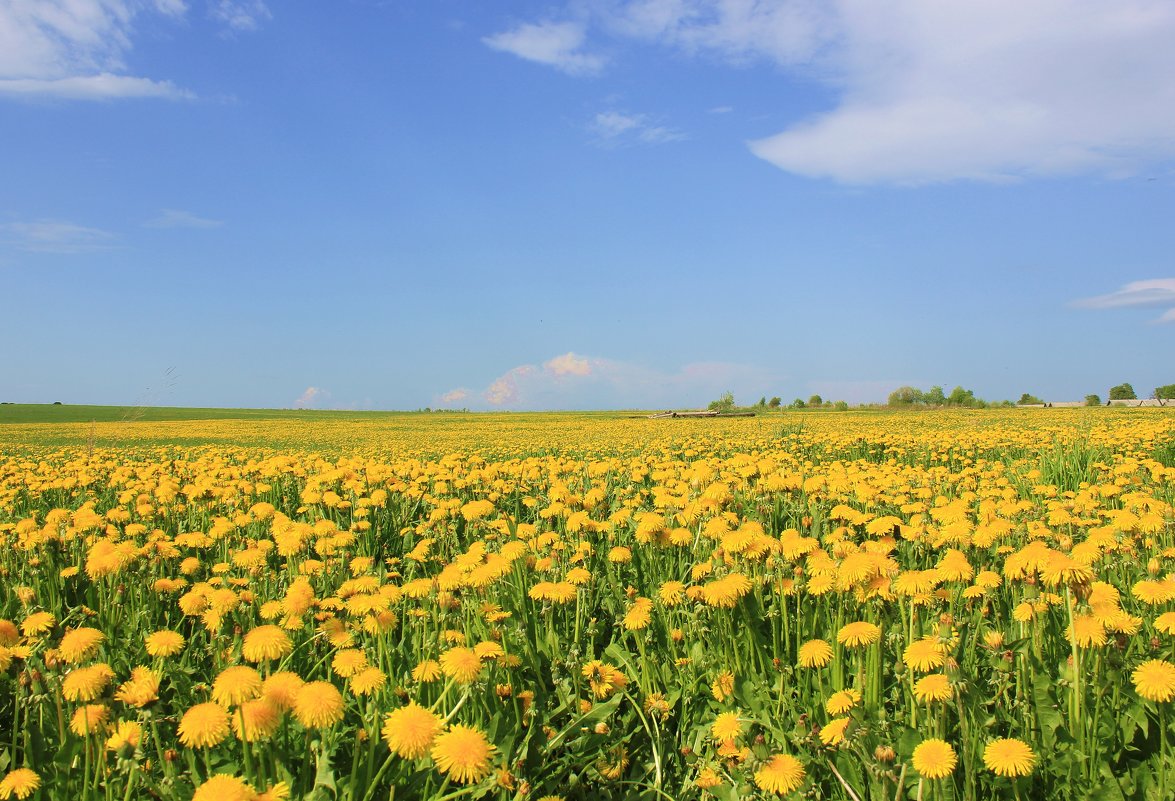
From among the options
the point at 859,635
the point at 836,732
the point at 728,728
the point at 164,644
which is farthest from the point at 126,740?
the point at 859,635

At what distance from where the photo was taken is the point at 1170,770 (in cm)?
229

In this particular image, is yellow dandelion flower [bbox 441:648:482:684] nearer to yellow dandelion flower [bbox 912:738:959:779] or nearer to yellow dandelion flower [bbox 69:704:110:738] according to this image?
yellow dandelion flower [bbox 69:704:110:738]

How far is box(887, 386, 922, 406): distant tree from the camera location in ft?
251

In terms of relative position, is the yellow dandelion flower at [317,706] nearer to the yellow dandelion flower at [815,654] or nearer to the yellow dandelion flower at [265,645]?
the yellow dandelion flower at [265,645]

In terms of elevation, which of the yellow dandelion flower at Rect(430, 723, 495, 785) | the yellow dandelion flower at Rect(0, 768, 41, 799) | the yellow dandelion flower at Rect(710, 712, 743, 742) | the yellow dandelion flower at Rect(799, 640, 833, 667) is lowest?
the yellow dandelion flower at Rect(710, 712, 743, 742)

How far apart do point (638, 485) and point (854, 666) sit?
434 centimetres

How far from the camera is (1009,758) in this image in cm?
202

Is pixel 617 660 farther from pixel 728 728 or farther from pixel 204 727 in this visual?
pixel 204 727

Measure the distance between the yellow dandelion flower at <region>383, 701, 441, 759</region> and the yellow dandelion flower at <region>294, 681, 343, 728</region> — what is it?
6.9 inches

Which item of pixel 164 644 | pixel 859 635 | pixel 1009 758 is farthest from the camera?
pixel 164 644

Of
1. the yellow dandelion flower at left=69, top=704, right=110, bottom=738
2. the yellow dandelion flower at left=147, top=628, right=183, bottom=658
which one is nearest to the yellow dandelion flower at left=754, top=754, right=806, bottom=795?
the yellow dandelion flower at left=69, top=704, right=110, bottom=738

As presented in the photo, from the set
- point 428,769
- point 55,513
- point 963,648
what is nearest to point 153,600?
point 55,513

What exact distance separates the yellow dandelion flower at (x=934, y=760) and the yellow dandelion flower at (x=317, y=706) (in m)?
1.62

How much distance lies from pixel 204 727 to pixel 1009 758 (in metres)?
2.28
